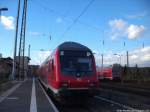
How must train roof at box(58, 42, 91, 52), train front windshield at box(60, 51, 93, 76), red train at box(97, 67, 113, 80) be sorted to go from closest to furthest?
train front windshield at box(60, 51, 93, 76) → train roof at box(58, 42, 91, 52) → red train at box(97, 67, 113, 80)

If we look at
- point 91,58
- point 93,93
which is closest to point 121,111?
point 93,93

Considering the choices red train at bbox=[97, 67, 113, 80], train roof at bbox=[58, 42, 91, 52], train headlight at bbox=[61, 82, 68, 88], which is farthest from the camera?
red train at bbox=[97, 67, 113, 80]

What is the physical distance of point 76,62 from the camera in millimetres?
19859

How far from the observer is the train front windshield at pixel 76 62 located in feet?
64.4

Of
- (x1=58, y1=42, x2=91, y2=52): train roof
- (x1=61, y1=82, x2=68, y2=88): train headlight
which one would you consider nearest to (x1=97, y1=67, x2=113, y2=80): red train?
(x1=58, y1=42, x2=91, y2=52): train roof

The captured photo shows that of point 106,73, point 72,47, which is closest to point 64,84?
point 72,47

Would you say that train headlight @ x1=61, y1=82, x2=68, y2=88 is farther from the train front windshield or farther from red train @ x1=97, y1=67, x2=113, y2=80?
red train @ x1=97, y1=67, x2=113, y2=80

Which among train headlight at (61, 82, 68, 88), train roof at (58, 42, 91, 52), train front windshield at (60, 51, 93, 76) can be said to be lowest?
train headlight at (61, 82, 68, 88)

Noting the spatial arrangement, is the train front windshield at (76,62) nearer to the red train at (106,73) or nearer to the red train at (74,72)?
the red train at (74,72)

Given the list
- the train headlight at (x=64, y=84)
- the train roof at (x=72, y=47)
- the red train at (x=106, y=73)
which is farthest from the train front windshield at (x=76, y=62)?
the red train at (x=106, y=73)

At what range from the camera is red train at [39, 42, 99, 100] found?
19078 mm

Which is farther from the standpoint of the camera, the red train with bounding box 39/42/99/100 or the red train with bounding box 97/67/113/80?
the red train with bounding box 97/67/113/80

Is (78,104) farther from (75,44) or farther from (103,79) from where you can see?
(103,79)

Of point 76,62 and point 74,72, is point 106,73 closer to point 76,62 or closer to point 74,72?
point 76,62
